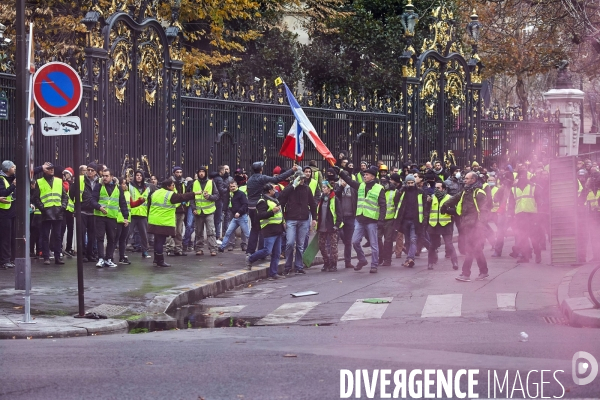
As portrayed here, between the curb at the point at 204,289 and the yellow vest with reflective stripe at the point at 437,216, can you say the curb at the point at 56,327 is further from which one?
the yellow vest with reflective stripe at the point at 437,216

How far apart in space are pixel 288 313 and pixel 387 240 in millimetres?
6140

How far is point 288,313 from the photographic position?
1246 centimetres

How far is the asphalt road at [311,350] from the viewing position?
7066mm

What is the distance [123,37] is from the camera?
62.2 ft

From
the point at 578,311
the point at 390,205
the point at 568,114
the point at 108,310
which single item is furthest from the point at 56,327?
the point at 568,114

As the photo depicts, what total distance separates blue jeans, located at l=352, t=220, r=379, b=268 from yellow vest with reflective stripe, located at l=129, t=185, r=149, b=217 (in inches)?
150

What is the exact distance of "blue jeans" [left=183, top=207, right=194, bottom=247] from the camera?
19.7m

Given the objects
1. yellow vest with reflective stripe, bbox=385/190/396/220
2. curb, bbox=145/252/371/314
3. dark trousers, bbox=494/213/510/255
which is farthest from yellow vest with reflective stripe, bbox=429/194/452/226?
curb, bbox=145/252/371/314

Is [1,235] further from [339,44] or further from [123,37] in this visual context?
[339,44]

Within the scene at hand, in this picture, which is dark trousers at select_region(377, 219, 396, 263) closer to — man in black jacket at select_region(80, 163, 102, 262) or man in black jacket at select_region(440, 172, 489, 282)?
man in black jacket at select_region(440, 172, 489, 282)

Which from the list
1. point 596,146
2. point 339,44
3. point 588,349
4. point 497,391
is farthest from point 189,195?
point 596,146

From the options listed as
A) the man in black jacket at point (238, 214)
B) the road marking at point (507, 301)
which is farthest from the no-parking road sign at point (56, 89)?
the man in black jacket at point (238, 214)

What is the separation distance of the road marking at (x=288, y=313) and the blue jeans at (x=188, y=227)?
6.69 m

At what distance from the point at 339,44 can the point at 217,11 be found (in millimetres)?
8228
